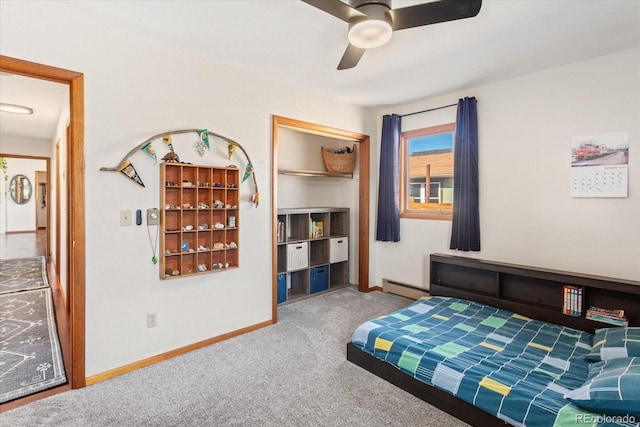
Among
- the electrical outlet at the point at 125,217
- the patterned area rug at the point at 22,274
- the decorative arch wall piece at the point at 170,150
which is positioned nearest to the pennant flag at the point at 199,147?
the decorative arch wall piece at the point at 170,150

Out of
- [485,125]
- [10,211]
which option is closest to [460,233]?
[485,125]

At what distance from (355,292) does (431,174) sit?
1894 mm

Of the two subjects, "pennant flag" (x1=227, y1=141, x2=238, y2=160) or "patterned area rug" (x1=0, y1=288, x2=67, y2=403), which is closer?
"patterned area rug" (x1=0, y1=288, x2=67, y2=403)

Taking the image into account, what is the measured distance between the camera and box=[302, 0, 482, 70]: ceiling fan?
173 cm

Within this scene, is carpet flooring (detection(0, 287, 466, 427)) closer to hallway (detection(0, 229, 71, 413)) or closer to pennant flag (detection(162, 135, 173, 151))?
hallway (detection(0, 229, 71, 413))

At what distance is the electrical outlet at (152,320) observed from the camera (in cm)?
254

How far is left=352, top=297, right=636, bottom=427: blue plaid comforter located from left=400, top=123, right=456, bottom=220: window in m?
1.41

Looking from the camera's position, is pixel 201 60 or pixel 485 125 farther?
pixel 485 125

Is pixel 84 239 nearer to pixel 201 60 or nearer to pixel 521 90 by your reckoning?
pixel 201 60

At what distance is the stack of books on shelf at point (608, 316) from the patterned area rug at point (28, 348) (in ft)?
13.4

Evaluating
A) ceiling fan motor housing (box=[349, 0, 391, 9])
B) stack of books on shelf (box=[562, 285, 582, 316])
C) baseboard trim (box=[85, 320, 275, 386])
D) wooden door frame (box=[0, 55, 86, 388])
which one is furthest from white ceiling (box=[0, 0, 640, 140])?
baseboard trim (box=[85, 320, 275, 386])

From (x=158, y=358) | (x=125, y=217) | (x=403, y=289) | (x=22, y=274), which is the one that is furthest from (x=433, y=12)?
(x=22, y=274)

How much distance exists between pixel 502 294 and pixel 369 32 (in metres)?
2.73

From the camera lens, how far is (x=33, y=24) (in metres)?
2.01
